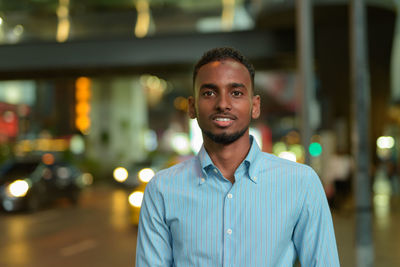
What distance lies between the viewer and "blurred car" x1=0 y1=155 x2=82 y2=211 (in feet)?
56.8

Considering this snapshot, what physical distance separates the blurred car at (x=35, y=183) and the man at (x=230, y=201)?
53.3 feet

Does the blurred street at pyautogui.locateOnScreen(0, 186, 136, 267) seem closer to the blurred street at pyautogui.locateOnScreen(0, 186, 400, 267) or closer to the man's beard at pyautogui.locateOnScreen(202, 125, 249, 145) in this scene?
the blurred street at pyautogui.locateOnScreen(0, 186, 400, 267)

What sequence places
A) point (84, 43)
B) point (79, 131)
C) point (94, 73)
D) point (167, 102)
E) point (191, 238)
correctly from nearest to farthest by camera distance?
point (191, 238) < point (84, 43) < point (94, 73) < point (79, 131) < point (167, 102)

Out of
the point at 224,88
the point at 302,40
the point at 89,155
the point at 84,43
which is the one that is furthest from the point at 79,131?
the point at 224,88

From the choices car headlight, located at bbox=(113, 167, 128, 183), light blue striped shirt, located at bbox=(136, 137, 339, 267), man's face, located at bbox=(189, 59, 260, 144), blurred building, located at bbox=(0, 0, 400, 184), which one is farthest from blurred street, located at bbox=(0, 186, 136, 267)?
car headlight, located at bbox=(113, 167, 128, 183)

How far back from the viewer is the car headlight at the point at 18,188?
17.2 m

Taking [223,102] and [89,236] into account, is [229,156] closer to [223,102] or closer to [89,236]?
[223,102]

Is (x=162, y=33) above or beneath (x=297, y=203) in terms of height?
above

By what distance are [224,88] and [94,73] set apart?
21.3m

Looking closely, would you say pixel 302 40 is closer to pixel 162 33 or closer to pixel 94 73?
pixel 162 33

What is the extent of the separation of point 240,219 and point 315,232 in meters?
0.27

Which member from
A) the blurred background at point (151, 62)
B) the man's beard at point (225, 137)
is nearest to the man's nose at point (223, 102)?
the man's beard at point (225, 137)

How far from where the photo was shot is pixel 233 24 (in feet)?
64.0

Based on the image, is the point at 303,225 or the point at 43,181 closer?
the point at 303,225
